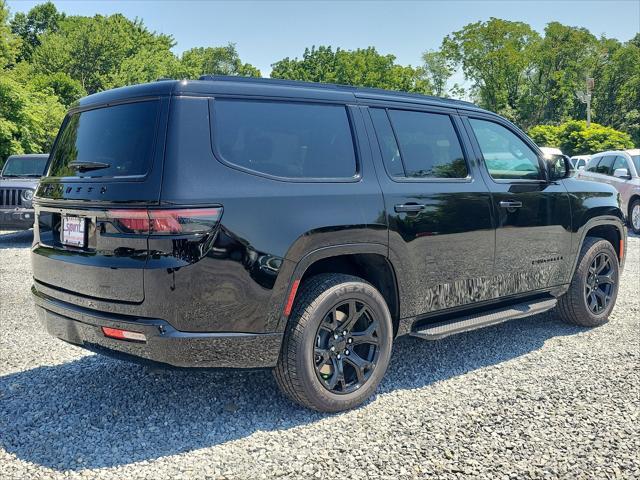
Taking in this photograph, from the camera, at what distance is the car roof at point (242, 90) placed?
10.3ft

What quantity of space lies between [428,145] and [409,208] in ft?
2.00

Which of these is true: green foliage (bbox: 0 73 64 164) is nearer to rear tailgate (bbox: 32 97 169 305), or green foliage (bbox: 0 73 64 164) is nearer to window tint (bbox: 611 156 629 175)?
window tint (bbox: 611 156 629 175)

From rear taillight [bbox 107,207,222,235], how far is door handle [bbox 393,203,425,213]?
49.7 inches

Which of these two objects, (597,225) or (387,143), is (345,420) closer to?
(387,143)

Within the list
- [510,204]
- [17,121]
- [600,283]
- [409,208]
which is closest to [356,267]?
[409,208]

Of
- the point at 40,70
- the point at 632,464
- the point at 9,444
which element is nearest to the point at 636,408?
the point at 632,464

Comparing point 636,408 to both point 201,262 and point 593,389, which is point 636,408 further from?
point 201,262

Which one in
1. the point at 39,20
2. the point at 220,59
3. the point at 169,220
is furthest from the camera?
the point at 220,59

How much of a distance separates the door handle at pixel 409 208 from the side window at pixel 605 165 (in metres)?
11.5

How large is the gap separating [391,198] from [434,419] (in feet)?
4.50

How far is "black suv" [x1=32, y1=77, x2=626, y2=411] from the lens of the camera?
2990mm

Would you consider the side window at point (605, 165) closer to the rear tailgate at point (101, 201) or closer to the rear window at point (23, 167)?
the rear window at point (23, 167)

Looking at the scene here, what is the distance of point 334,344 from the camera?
3539mm

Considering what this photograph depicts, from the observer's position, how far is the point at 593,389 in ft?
12.8
